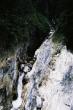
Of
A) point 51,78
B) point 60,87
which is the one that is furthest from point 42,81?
point 60,87

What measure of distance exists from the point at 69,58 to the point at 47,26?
1065 millimetres

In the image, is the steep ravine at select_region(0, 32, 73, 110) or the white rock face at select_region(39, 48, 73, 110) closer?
the steep ravine at select_region(0, 32, 73, 110)

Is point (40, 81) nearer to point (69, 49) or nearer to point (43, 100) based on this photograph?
point (43, 100)

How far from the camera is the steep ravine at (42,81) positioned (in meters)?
6.80

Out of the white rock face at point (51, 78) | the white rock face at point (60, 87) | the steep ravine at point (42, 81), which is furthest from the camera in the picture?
the white rock face at point (60, 87)

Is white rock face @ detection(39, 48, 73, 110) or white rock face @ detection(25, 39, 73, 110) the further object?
white rock face @ detection(39, 48, 73, 110)

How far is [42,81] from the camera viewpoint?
819 centimetres

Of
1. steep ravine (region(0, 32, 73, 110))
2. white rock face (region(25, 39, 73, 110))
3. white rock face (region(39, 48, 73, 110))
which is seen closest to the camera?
steep ravine (region(0, 32, 73, 110))

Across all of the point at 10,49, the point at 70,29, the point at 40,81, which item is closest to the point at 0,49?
the point at 10,49

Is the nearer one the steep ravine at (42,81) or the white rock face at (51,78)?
the steep ravine at (42,81)

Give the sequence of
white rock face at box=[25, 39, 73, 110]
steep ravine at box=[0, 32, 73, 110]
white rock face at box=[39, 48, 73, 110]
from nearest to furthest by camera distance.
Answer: steep ravine at box=[0, 32, 73, 110], white rock face at box=[25, 39, 73, 110], white rock face at box=[39, 48, 73, 110]

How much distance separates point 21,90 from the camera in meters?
7.30

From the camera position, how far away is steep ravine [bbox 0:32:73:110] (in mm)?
6805

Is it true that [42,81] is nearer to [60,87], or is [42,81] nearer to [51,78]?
[51,78]
